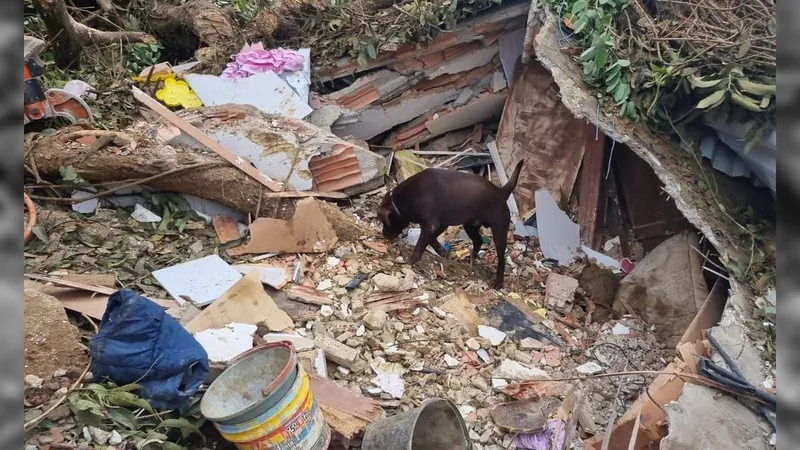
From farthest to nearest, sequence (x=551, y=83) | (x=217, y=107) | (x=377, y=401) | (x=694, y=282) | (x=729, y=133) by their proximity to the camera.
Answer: (x=551, y=83) → (x=217, y=107) → (x=694, y=282) → (x=729, y=133) → (x=377, y=401)

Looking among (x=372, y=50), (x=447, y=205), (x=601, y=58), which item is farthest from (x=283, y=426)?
(x=372, y=50)

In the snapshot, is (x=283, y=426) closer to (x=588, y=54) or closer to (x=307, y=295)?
(x=307, y=295)

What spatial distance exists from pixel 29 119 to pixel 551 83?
5.13 meters

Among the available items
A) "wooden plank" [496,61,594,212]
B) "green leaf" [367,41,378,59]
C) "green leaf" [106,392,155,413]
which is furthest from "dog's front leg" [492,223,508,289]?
"green leaf" [106,392,155,413]

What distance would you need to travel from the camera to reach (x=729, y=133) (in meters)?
4.72

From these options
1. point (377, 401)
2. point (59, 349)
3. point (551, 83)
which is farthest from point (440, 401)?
point (551, 83)

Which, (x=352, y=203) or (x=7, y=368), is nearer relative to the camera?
(x=7, y=368)

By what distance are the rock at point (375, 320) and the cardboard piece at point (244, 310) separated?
1.77 ft

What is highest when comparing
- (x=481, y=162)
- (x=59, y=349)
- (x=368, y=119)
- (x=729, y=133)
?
(x=729, y=133)

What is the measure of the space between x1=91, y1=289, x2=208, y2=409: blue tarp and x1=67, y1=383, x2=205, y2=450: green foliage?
0.20 ft

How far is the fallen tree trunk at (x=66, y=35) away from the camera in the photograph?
625 centimetres

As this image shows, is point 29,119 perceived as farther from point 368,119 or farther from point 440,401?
point 440,401

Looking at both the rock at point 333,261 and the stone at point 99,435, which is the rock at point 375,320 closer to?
the rock at point 333,261

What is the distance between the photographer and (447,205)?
5.77 m
